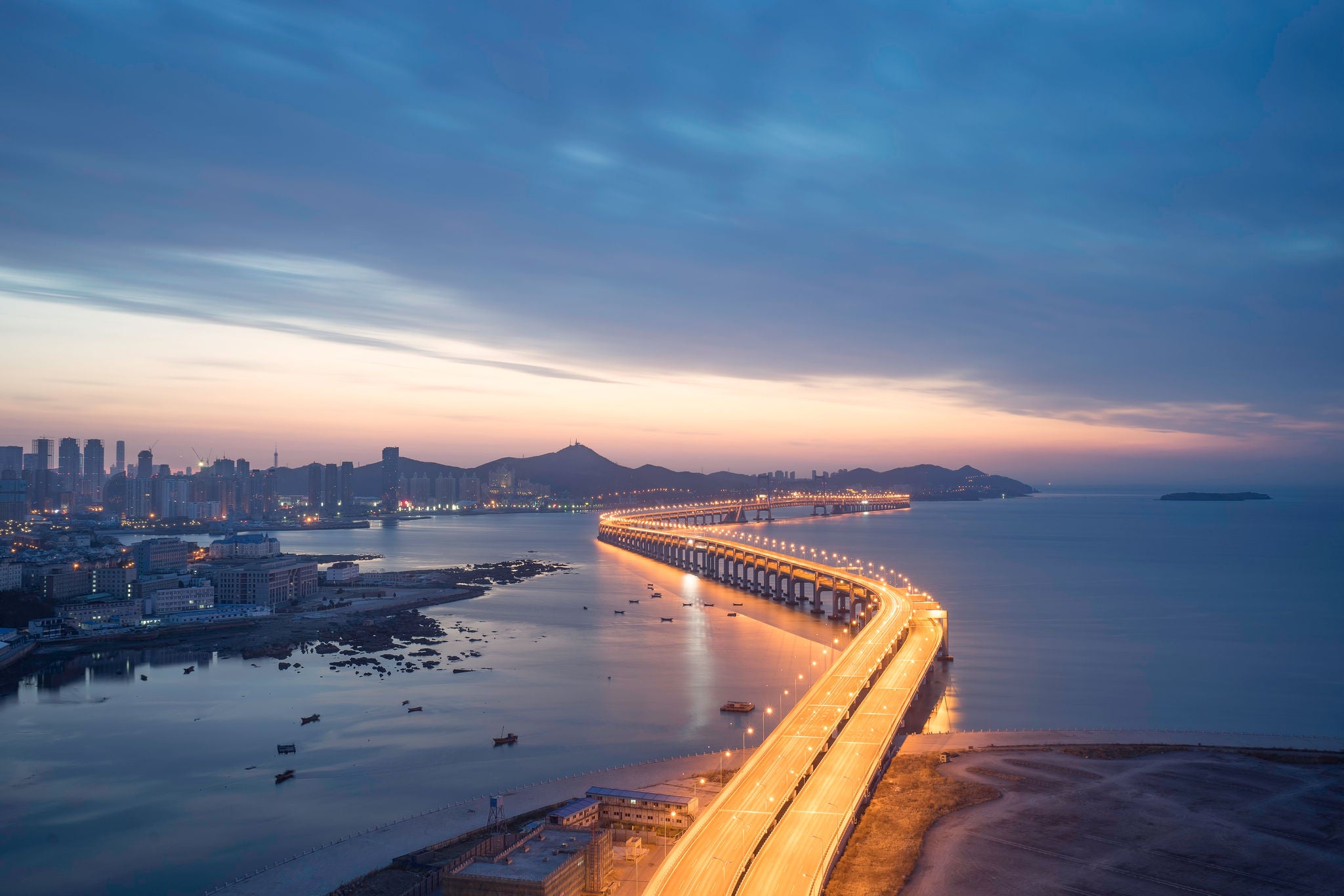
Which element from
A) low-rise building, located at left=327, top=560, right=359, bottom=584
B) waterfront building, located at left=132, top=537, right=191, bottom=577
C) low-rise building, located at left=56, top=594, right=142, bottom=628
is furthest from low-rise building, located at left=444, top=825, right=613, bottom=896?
waterfront building, located at left=132, top=537, right=191, bottom=577

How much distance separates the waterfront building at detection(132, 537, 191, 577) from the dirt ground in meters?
34.1

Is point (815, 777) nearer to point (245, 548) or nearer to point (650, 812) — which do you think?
point (650, 812)

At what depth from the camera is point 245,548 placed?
42.2 meters

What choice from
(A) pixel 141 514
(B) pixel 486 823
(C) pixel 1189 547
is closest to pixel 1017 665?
(B) pixel 486 823

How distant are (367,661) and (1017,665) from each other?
51.2ft

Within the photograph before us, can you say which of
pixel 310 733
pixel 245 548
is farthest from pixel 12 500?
pixel 310 733

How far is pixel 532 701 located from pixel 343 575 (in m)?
20.8

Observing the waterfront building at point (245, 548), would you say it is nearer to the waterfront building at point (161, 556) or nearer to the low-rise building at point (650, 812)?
the waterfront building at point (161, 556)

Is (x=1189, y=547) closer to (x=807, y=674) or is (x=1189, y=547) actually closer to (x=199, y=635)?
(x=807, y=674)

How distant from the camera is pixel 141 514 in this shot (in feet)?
284

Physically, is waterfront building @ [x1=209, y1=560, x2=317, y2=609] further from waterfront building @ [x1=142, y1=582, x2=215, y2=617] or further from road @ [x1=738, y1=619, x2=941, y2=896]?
road @ [x1=738, y1=619, x2=941, y2=896]

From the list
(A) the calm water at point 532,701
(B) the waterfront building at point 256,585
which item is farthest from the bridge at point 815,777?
(B) the waterfront building at point 256,585

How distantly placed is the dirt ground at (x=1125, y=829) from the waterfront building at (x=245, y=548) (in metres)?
37.1

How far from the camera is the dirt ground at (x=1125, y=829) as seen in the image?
9.35m
